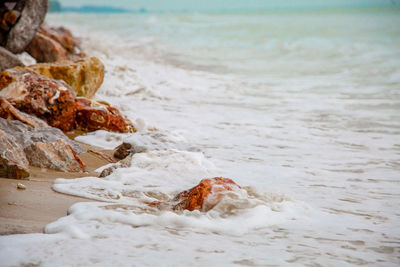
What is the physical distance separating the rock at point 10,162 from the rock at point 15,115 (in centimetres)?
120

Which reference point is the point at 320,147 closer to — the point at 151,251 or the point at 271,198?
the point at 271,198

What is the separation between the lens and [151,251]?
2.17 meters

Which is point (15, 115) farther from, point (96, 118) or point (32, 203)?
point (32, 203)

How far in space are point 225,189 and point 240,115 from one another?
13.2 ft

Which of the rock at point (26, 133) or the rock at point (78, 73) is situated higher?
the rock at point (78, 73)

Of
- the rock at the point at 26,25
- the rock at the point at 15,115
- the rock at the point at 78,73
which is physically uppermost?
the rock at the point at 26,25

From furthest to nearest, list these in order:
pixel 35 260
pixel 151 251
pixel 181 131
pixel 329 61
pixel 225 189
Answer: pixel 329 61 → pixel 181 131 → pixel 225 189 → pixel 151 251 → pixel 35 260

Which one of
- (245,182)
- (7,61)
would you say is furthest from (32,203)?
(7,61)

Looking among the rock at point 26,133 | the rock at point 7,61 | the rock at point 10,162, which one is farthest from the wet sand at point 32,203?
the rock at point 7,61

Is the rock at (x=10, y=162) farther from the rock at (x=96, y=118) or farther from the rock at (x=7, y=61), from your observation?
the rock at (x=7, y=61)

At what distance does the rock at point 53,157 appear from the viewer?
3436 millimetres

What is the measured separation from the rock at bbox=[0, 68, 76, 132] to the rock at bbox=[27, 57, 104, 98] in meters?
0.79

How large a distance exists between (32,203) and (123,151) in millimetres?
1622

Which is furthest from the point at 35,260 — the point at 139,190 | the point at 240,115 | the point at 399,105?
the point at 399,105
